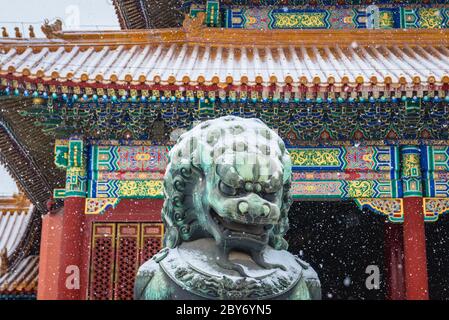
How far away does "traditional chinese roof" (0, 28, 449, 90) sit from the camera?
7.26 m

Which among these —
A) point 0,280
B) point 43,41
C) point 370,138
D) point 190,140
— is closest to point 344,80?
point 370,138

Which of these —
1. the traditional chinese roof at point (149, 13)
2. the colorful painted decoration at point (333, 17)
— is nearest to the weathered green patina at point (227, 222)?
the colorful painted decoration at point (333, 17)

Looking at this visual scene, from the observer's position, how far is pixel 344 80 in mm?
7238

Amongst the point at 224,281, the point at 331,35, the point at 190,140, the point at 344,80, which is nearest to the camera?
the point at 224,281

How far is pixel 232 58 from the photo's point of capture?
A: 28.1ft

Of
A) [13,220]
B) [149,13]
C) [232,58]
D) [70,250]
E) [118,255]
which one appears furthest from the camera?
[13,220]

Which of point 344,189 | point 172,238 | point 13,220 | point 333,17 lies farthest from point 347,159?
point 13,220

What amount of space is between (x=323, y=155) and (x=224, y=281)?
223 inches

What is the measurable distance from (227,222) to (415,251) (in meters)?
5.57

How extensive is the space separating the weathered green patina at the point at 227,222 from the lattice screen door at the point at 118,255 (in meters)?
5.14

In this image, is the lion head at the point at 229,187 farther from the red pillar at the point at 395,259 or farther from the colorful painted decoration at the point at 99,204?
the red pillar at the point at 395,259

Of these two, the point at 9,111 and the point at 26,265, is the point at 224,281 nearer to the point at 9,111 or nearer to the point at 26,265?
the point at 9,111

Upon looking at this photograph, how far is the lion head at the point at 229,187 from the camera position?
107 inches

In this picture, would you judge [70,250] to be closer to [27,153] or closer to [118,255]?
[118,255]
